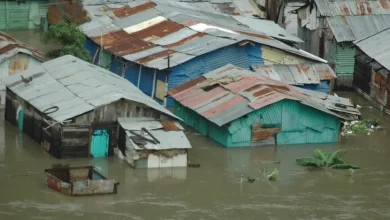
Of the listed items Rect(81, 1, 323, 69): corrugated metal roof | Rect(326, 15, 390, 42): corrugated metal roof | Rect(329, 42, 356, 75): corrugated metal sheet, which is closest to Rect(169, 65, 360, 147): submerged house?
Rect(81, 1, 323, 69): corrugated metal roof

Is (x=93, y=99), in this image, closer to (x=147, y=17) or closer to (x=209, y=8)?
(x=147, y=17)

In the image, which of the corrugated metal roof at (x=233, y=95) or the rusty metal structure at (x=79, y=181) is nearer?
the rusty metal structure at (x=79, y=181)

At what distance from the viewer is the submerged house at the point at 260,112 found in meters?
32.2

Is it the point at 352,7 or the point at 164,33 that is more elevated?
the point at 352,7

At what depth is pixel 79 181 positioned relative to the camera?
90.0ft

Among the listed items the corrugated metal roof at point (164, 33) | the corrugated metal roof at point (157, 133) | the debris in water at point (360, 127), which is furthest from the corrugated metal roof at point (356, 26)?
the corrugated metal roof at point (157, 133)

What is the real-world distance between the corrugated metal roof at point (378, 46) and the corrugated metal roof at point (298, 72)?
5.94ft

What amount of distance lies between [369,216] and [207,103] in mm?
7973

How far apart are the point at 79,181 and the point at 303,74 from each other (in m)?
12.2

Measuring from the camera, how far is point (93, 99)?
1214 inches

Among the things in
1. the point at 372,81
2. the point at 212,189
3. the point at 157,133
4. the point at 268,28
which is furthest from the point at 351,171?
the point at 268,28

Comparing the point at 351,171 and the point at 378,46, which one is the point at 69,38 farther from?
the point at 351,171

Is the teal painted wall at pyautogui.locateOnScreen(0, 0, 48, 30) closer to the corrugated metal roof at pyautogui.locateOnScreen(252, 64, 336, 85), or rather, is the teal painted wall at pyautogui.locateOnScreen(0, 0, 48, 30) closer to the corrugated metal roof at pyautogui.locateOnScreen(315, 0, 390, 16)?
the corrugated metal roof at pyautogui.locateOnScreen(315, 0, 390, 16)

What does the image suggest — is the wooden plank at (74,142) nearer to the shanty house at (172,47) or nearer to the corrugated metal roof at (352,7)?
the shanty house at (172,47)
